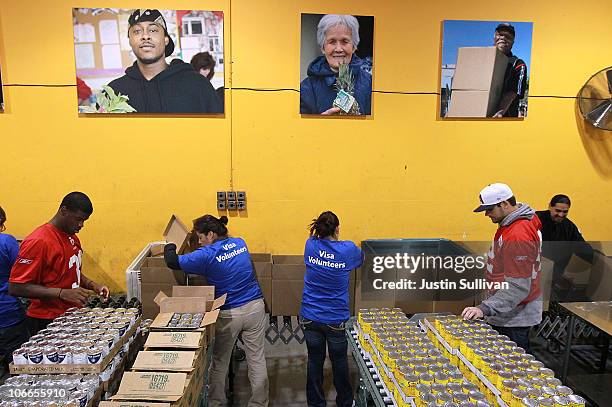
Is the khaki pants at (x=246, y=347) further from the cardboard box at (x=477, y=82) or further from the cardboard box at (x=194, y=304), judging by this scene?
the cardboard box at (x=477, y=82)

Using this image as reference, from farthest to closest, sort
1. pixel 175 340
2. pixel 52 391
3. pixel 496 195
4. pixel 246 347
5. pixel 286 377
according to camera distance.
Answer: pixel 286 377 → pixel 246 347 → pixel 496 195 → pixel 175 340 → pixel 52 391

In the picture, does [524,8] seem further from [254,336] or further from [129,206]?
[129,206]

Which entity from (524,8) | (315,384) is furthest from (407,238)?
(524,8)

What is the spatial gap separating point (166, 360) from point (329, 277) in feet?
3.75

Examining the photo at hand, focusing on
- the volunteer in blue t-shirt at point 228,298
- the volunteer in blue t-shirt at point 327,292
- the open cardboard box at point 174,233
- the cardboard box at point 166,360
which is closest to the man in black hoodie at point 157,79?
the open cardboard box at point 174,233

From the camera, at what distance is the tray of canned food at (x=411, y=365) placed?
1.86 m

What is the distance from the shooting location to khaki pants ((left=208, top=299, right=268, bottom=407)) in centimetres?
302

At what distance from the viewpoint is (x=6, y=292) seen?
2.88 m

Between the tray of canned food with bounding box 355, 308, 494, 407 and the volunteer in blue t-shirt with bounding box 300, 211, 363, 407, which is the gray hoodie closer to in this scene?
the tray of canned food with bounding box 355, 308, 494, 407

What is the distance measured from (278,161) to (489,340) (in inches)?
99.0

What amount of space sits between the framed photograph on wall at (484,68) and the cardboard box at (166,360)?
319 centimetres

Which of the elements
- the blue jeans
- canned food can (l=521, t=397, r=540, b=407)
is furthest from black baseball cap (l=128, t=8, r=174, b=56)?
canned food can (l=521, t=397, r=540, b=407)

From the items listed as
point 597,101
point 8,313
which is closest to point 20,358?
point 8,313

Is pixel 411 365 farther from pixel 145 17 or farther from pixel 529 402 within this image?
pixel 145 17
